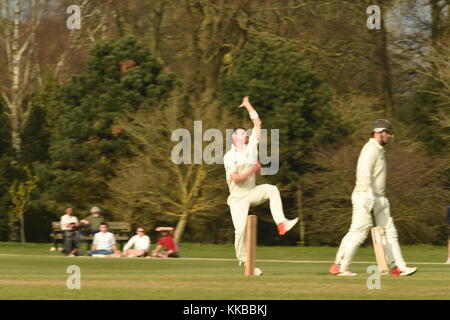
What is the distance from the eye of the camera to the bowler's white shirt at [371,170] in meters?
13.9

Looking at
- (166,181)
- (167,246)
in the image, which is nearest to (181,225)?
(166,181)

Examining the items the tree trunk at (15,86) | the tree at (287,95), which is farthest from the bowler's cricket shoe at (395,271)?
the tree trunk at (15,86)

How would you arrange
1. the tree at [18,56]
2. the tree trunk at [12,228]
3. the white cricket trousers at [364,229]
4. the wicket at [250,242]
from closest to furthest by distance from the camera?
the white cricket trousers at [364,229]
the wicket at [250,242]
the tree trunk at [12,228]
the tree at [18,56]

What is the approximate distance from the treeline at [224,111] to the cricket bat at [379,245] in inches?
804

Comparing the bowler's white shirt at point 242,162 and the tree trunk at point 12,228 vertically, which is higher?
the bowler's white shirt at point 242,162

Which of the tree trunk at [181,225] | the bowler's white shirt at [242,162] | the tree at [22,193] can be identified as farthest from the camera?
the tree at [22,193]

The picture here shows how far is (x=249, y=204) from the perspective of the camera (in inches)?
594

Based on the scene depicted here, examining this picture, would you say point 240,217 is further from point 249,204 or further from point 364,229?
point 364,229

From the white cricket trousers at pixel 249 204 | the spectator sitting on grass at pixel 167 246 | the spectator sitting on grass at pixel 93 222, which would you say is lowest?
the spectator sitting on grass at pixel 167 246

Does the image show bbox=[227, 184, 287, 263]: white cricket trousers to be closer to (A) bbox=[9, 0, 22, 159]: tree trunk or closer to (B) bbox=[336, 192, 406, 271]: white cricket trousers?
(B) bbox=[336, 192, 406, 271]: white cricket trousers

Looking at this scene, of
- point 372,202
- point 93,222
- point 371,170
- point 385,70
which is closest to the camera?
point 372,202

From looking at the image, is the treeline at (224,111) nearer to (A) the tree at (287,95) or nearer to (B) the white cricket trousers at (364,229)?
(A) the tree at (287,95)

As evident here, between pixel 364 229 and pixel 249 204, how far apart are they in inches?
67.9

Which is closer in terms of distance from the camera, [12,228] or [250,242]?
[250,242]
